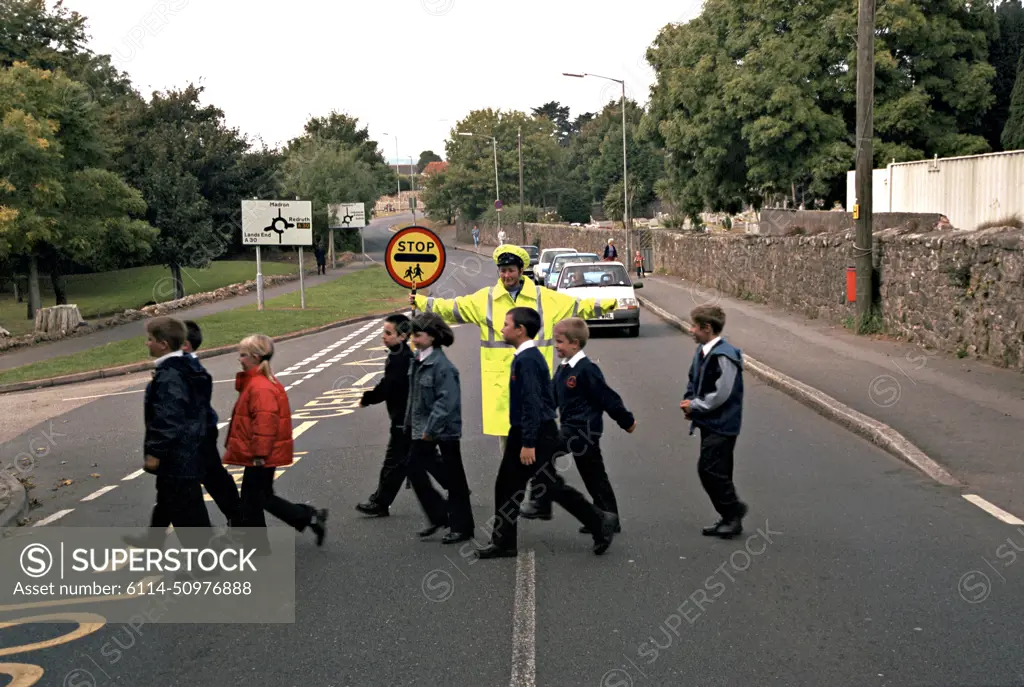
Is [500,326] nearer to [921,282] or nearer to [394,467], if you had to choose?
[394,467]

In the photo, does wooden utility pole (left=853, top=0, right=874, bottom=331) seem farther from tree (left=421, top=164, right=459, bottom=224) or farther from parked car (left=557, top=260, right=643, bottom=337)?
tree (left=421, top=164, right=459, bottom=224)

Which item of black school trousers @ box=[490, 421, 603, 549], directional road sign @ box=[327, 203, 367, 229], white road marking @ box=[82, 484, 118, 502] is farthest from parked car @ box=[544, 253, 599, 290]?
directional road sign @ box=[327, 203, 367, 229]

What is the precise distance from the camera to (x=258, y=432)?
698cm

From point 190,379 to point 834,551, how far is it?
4137 mm

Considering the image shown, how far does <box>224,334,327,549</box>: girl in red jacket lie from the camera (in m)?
7.00

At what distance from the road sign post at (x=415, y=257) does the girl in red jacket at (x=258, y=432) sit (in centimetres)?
372

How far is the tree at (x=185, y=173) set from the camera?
38.9 meters

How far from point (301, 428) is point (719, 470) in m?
6.42

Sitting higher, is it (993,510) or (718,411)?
(718,411)

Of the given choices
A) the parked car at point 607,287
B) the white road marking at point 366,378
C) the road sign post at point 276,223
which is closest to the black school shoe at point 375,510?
the white road marking at point 366,378

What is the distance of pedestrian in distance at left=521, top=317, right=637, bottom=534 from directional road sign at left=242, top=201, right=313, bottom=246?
2816cm

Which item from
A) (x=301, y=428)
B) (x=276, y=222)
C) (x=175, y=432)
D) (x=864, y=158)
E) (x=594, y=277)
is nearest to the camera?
(x=175, y=432)

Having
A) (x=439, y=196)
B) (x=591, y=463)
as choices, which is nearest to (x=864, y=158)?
(x=591, y=463)

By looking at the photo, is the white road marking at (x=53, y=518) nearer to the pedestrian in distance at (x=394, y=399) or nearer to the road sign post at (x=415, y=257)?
the pedestrian in distance at (x=394, y=399)
